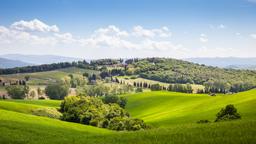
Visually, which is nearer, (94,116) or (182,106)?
(94,116)

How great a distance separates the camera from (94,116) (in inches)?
4469

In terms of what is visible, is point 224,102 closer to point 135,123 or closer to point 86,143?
point 135,123

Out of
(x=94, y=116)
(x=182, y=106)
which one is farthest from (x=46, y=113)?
(x=182, y=106)

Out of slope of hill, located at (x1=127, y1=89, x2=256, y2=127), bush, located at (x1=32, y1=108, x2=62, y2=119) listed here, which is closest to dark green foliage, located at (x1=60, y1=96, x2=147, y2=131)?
bush, located at (x1=32, y1=108, x2=62, y2=119)

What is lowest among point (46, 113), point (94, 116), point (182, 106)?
point (182, 106)

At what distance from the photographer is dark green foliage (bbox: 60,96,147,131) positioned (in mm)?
92350

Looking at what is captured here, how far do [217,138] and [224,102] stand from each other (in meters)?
97.1

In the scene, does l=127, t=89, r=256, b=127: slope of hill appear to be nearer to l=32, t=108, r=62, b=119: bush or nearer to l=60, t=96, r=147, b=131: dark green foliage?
l=60, t=96, r=147, b=131: dark green foliage

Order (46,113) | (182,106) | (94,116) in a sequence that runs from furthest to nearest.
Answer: (182,106), (46,113), (94,116)

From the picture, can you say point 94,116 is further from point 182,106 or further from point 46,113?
point 182,106

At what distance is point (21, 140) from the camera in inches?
1524

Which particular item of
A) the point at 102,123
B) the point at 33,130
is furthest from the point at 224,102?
the point at 33,130

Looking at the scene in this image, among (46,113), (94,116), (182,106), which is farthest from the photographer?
(182,106)

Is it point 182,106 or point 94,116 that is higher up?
point 94,116
